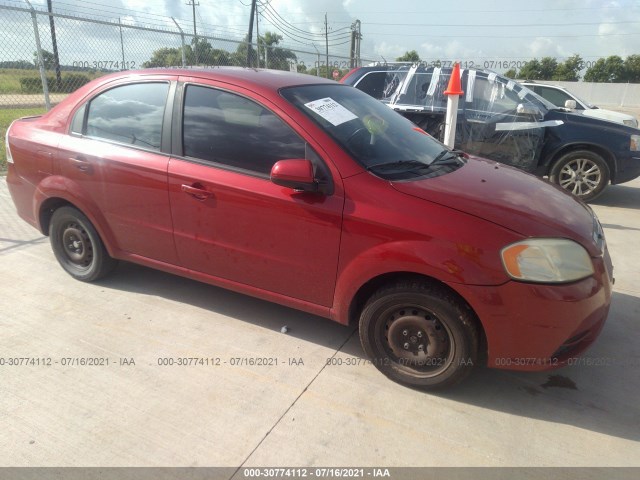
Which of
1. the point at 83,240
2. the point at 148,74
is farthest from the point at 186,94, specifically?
the point at 83,240

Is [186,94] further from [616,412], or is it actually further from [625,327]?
[625,327]

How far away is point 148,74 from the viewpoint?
3.34 m

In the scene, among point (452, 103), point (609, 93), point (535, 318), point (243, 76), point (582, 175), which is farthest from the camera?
point (609, 93)

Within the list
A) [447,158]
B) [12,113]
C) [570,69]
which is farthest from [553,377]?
[570,69]

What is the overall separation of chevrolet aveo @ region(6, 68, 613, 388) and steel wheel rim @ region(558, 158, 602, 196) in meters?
3.99

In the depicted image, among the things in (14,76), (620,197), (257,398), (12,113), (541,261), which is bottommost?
(257,398)

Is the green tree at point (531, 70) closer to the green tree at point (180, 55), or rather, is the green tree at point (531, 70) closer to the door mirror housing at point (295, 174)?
the green tree at point (180, 55)

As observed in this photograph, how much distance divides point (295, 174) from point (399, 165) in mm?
716

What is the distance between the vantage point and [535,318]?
2.30m

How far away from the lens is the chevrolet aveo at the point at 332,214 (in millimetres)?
2348

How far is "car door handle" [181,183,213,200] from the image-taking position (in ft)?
9.67

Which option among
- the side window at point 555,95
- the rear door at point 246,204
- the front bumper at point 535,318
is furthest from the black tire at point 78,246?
the side window at point 555,95

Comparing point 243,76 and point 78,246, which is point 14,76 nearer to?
point 78,246

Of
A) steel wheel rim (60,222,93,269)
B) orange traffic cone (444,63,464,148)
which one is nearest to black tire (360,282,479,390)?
steel wheel rim (60,222,93,269)
